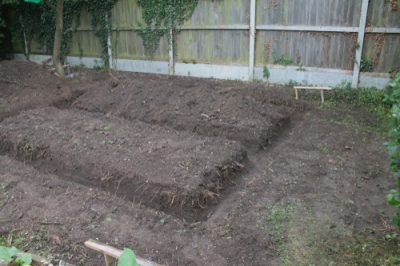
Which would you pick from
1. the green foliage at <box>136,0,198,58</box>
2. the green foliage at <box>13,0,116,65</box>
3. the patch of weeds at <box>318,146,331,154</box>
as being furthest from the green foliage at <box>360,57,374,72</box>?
the green foliage at <box>13,0,116,65</box>

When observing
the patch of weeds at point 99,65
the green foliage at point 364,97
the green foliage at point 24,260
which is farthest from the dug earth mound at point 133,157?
the patch of weeds at point 99,65

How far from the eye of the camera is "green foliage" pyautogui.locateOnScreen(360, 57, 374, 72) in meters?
7.84

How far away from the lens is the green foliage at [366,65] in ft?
25.7

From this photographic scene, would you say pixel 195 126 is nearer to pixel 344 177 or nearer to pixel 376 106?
pixel 344 177

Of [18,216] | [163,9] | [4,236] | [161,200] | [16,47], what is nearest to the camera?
[4,236]

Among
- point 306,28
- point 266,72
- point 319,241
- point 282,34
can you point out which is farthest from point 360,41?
point 319,241

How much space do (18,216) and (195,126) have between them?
3430 mm

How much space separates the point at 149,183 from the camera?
14.9 ft

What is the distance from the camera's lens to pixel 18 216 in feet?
13.2

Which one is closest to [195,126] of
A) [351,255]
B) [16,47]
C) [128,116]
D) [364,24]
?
[128,116]

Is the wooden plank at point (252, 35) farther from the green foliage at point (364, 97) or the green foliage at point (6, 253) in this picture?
the green foliage at point (6, 253)

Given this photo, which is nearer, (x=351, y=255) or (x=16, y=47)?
(x=351, y=255)

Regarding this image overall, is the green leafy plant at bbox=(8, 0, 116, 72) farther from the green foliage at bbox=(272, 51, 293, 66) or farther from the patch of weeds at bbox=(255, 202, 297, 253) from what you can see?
the patch of weeds at bbox=(255, 202, 297, 253)

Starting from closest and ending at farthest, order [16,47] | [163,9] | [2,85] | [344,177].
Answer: [344,177], [2,85], [163,9], [16,47]
